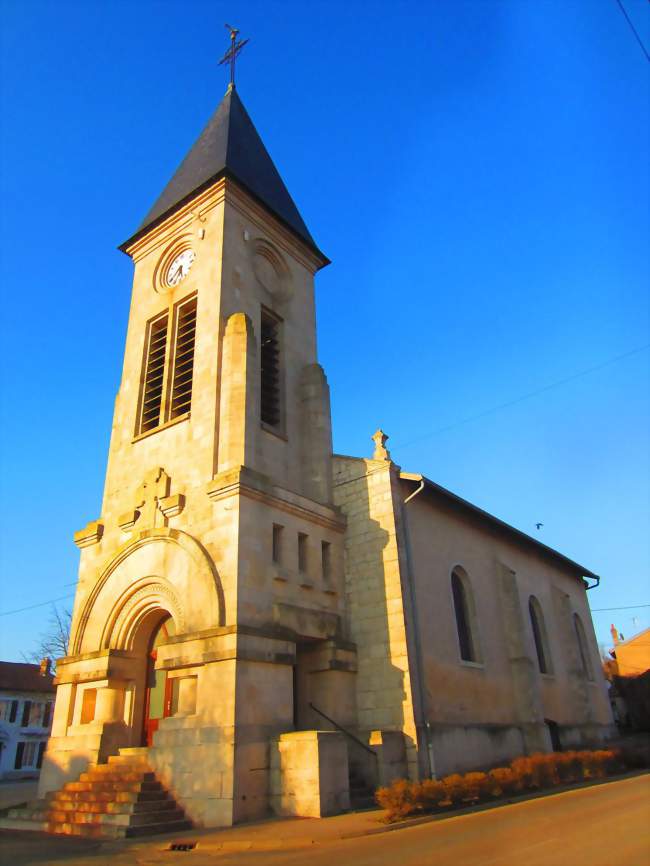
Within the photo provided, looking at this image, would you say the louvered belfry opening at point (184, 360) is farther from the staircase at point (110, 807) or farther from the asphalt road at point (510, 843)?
the asphalt road at point (510, 843)

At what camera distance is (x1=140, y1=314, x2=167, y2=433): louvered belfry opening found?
56.3 feet

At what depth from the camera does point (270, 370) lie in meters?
17.3

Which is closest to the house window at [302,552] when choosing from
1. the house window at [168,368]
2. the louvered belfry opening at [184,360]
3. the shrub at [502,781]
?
the house window at [168,368]

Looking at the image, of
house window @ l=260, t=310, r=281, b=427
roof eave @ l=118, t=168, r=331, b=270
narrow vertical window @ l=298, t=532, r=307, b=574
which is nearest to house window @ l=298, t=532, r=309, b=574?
narrow vertical window @ l=298, t=532, r=307, b=574

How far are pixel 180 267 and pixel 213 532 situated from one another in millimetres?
9162

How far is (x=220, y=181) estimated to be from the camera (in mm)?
18344

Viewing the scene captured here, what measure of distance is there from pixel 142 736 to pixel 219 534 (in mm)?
4924

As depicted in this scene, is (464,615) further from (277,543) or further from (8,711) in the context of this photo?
(8,711)

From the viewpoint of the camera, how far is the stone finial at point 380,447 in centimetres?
1597

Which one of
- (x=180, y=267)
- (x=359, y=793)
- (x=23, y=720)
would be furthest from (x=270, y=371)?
(x=23, y=720)

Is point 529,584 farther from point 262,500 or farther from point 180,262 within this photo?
point 180,262

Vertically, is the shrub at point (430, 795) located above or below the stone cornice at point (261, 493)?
below

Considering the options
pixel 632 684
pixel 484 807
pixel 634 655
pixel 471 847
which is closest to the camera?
pixel 471 847

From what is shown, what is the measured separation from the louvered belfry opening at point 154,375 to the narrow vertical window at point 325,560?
549 centimetres
